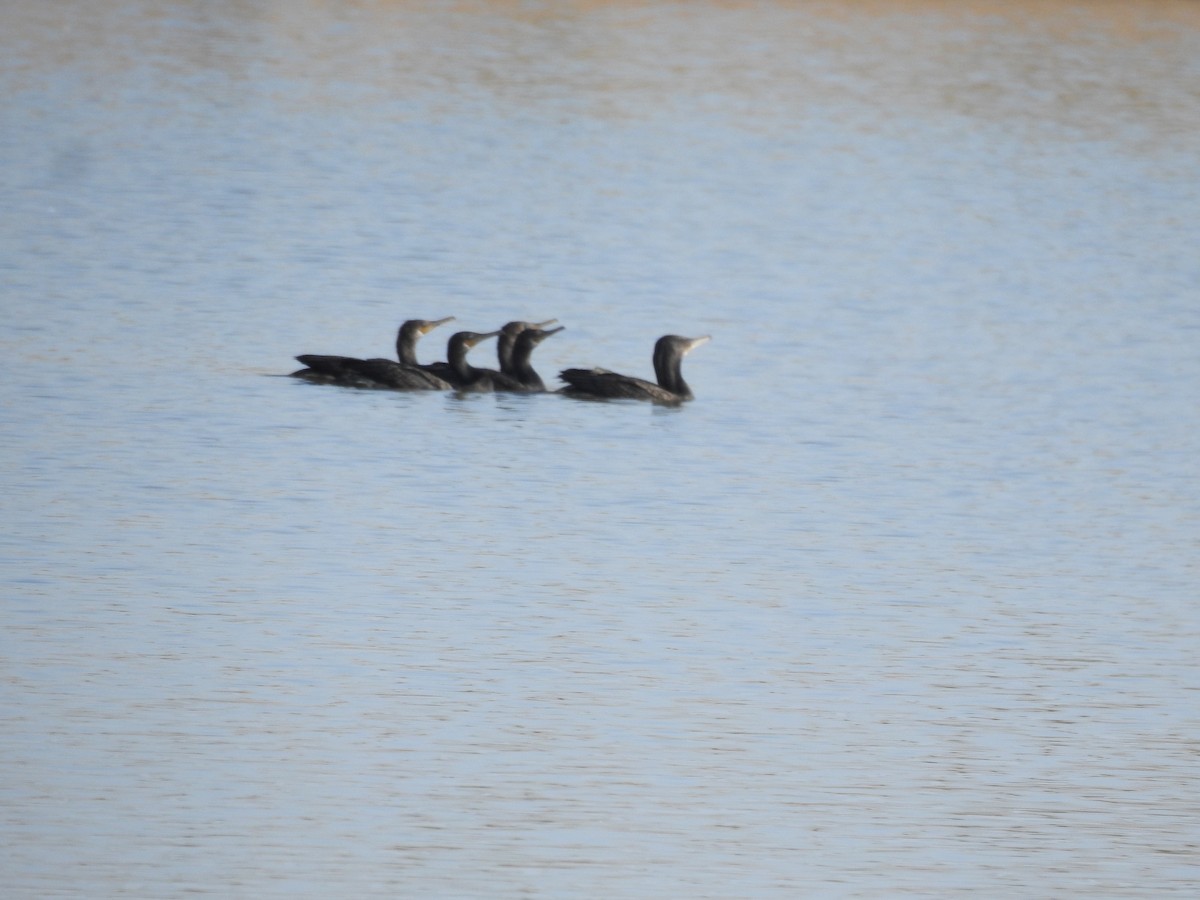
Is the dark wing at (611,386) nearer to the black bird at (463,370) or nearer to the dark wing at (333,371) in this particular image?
the black bird at (463,370)

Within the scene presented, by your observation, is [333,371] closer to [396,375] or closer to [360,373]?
[360,373]

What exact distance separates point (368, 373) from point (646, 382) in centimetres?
172

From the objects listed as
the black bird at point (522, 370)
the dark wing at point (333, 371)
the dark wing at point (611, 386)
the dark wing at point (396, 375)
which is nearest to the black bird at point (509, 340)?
the black bird at point (522, 370)

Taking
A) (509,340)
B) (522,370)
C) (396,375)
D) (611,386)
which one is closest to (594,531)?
(611,386)

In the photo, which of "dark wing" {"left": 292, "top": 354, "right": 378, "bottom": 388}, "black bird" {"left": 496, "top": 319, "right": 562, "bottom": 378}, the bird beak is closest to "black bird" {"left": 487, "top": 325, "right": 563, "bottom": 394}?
"black bird" {"left": 496, "top": 319, "right": 562, "bottom": 378}

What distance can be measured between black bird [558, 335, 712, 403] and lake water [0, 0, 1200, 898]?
0.48 ft

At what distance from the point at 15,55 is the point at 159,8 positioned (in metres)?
8.67

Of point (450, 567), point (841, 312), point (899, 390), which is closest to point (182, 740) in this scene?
point (450, 567)

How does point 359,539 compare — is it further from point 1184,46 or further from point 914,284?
point 1184,46

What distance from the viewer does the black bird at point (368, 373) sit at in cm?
1483

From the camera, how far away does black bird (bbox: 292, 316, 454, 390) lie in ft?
48.6

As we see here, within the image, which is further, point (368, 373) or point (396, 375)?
point (396, 375)

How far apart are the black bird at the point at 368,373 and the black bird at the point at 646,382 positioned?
2.95 ft

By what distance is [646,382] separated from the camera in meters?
15.2
